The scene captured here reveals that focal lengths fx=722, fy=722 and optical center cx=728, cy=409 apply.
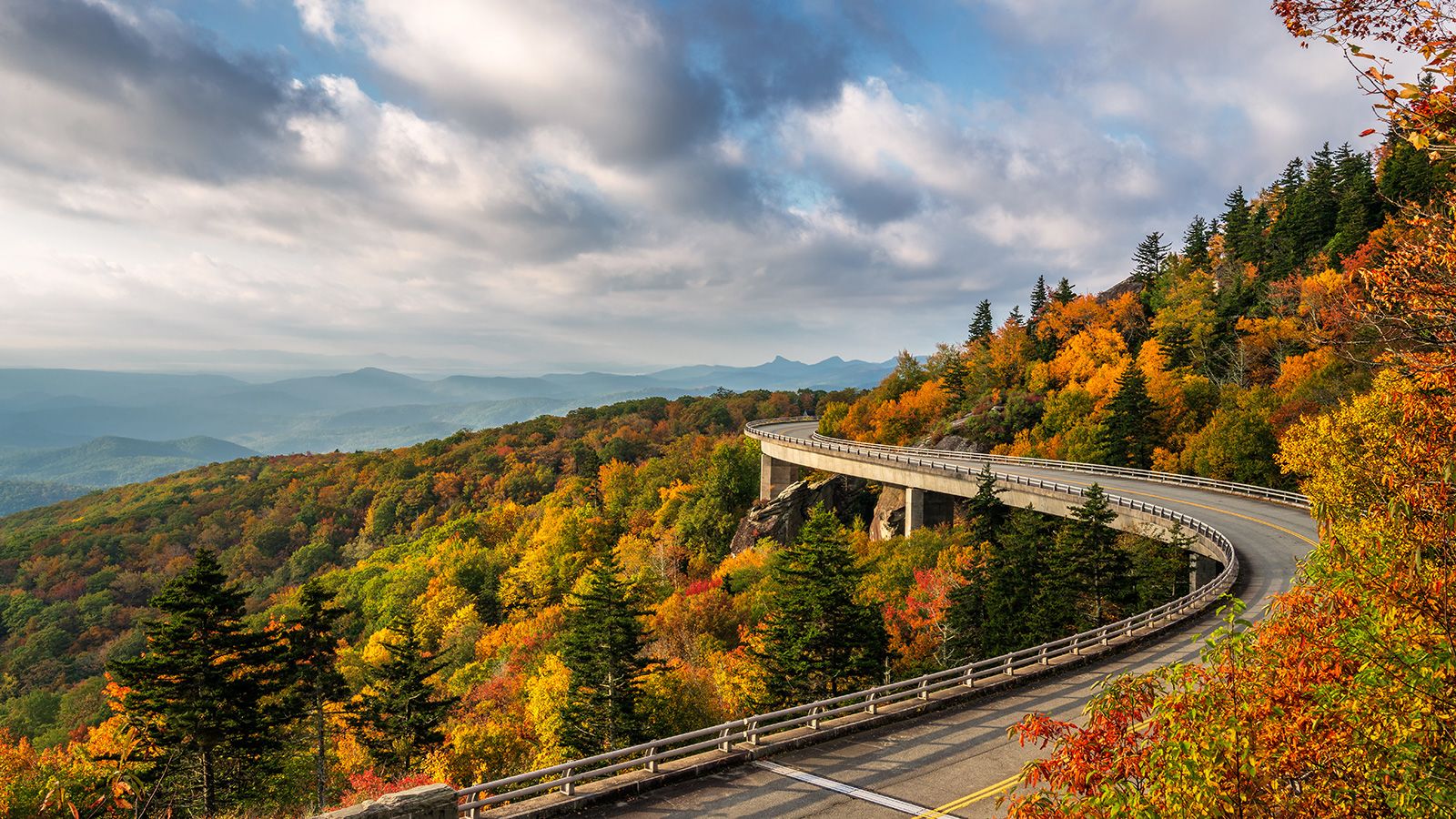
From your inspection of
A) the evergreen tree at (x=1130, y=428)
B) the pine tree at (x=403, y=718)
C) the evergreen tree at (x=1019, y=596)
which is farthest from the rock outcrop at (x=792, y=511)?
the pine tree at (x=403, y=718)

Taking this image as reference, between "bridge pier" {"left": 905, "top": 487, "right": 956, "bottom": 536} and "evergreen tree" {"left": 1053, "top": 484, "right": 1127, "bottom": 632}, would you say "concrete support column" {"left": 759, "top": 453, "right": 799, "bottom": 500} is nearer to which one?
"bridge pier" {"left": 905, "top": 487, "right": 956, "bottom": 536}

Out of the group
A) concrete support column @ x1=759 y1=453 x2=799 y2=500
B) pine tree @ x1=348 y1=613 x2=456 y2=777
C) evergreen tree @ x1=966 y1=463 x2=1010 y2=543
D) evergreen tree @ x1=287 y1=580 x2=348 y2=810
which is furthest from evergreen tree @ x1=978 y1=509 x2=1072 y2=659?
concrete support column @ x1=759 y1=453 x2=799 y2=500

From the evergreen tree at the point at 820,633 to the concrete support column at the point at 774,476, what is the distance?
1976 inches

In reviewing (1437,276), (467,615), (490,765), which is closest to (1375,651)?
(1437,276)

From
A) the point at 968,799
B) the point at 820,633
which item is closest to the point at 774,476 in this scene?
the point at 820,633

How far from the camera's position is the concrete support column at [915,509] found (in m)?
62.6

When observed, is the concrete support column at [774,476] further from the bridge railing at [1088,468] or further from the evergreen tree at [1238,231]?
the evergreen tree at [1238,231]

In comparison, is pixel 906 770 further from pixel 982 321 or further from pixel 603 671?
pixel 982 321

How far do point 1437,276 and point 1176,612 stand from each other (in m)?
25.9

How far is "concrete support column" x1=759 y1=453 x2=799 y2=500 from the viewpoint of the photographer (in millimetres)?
84250

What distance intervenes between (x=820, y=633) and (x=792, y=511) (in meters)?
41.3

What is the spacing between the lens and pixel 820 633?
103 feet

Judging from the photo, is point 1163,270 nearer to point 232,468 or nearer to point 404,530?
point 404,530

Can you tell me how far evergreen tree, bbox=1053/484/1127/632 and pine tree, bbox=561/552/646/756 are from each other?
21.3m
